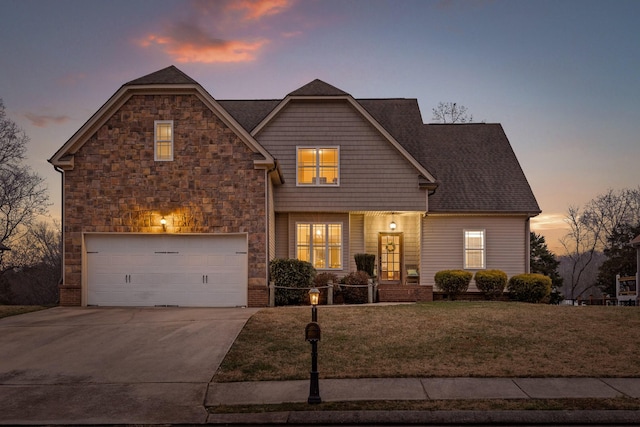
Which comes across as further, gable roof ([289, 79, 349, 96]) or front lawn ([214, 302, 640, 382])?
gable roof ([289, 79, 349, 96])

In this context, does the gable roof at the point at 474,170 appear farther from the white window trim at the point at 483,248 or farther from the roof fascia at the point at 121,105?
the roof fascia at the point at 121,105

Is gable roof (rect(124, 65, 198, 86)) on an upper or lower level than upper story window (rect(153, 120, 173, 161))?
upper

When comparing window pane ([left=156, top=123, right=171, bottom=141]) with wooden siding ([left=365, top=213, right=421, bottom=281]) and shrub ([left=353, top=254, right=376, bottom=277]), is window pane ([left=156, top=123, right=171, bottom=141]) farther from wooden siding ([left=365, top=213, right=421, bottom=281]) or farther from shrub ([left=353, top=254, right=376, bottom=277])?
wooden siding ([left=365, top=213, right=421, bottom=281])

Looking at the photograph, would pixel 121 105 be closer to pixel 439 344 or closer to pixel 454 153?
pixel 439 344

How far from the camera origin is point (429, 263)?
2312 cm

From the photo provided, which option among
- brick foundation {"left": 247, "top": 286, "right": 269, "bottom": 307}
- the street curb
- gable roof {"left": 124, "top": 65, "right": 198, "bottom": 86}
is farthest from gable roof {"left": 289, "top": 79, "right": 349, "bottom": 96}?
the street curb

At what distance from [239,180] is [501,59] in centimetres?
1339

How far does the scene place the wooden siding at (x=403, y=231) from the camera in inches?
913

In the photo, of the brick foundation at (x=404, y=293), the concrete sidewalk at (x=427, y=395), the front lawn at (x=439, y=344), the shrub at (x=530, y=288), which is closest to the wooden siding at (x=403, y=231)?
the brick foundation at (x=404, y=293)

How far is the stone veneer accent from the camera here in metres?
18.0

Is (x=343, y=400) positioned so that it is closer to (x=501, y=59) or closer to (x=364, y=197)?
(x=364, y=197)

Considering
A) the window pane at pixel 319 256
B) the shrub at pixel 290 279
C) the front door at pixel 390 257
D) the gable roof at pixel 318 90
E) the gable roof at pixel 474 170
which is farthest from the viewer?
the front door at pixel 390 257

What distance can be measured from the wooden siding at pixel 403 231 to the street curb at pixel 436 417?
15.2 metres

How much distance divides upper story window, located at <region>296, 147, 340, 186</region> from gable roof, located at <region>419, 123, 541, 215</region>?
4415 mm
